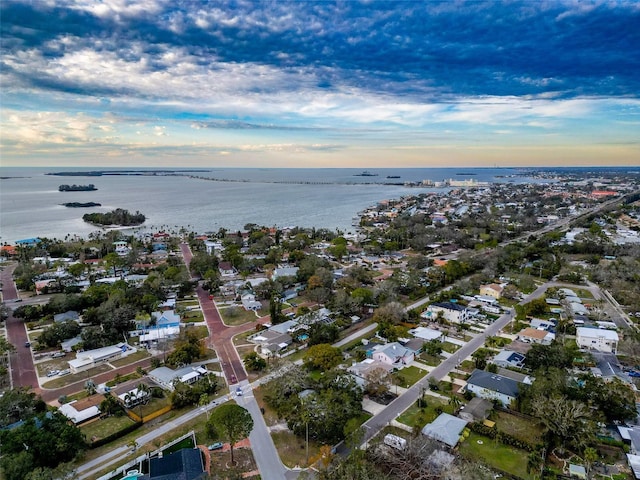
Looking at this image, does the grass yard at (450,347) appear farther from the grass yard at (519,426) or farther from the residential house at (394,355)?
the grass yard at (519,426)

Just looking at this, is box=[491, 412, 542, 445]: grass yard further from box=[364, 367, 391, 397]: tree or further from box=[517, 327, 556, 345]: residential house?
box=[517, 327, 556, 345]: residential house

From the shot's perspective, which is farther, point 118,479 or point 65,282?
point 65,282

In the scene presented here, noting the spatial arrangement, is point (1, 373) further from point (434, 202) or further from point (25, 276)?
point (434, 202)

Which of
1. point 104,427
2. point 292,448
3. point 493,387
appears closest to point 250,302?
point 104,427

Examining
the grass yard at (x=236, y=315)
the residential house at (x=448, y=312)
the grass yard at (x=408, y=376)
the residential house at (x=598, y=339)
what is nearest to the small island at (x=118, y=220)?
the grass yard at (x=236, y=315)

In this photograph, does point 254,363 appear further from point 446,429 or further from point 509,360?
point 509,360

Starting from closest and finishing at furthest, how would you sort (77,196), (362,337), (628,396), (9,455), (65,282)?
(9,455) → (628,396) → (362,337) → (65,282) → (77,196)

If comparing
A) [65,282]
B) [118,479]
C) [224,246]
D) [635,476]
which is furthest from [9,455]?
[224,246]
